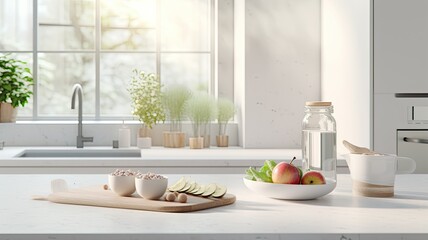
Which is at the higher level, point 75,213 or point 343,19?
point 343,19

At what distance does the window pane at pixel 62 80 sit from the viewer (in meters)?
4.91

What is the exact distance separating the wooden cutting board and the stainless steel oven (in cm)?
187

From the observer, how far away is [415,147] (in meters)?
3.64

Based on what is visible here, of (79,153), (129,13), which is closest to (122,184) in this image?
(79,153)

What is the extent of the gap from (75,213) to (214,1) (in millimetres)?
3353

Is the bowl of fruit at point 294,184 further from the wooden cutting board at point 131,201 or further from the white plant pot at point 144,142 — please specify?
the white plant pot at point 144,142

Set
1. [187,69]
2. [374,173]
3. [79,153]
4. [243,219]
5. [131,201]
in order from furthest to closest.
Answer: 1. [187,69]
2. [79,153]
3. [374,173]
4. [131,201]
5. [243,219]

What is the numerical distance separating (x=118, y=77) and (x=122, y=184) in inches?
120

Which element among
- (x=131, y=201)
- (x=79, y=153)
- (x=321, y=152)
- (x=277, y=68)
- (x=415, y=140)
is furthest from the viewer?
(x=277, y=68)

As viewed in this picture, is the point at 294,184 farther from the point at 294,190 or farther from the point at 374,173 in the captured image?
the point at 374,173

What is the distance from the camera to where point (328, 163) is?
7.18 ft

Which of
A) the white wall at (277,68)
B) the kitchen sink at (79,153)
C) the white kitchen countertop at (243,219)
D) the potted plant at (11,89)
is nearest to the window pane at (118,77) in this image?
the potted plant at (11,89)

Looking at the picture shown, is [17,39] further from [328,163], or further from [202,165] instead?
[328,163]
